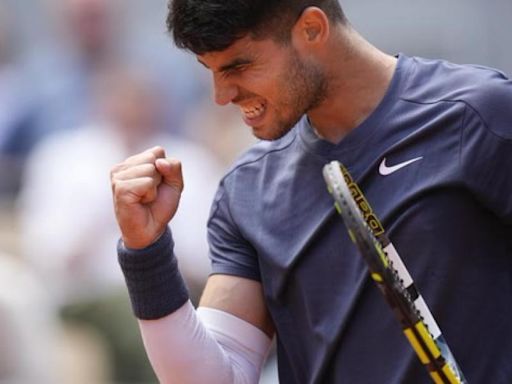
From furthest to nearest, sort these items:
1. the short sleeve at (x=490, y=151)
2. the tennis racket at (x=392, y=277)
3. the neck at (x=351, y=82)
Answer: the neck at (x=351, y=82) < the short sleeve at (x=490, y=151) < the tennis racket at (x=392, y=277)

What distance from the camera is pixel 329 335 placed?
348cm

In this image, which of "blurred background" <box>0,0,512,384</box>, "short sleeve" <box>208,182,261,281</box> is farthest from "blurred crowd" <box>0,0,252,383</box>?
"short sleeve" <box>208,182,261,281</box>

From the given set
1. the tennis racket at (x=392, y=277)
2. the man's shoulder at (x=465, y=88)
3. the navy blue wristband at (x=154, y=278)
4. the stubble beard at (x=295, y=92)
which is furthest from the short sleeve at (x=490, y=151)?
the navy blue wristband at (x=154, y=278)

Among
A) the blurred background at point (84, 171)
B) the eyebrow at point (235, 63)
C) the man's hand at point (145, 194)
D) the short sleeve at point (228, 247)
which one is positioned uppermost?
the eyebrow at point (235, 63)

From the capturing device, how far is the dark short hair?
3.41 metres

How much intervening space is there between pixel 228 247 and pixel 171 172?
0.29 m

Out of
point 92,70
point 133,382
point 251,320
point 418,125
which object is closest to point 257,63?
point 418,125

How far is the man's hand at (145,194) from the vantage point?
3.46 meters

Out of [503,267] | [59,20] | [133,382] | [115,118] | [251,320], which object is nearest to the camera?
[503,267]

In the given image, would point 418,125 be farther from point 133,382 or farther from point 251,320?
point 133,382

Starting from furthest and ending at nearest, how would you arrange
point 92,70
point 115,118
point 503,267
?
point 92,70 → point 115,118 → point 503,267

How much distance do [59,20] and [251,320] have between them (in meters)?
4.44

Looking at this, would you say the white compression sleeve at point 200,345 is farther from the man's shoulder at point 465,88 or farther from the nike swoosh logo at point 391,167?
the man's shoulder at point 465,88

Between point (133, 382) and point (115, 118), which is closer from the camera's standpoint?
point (133, 382)
